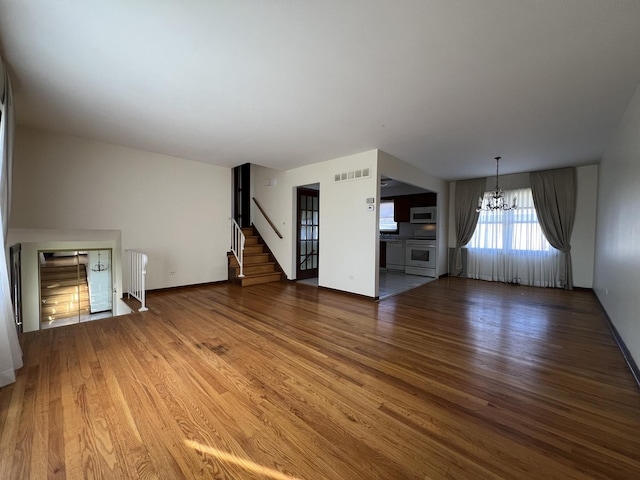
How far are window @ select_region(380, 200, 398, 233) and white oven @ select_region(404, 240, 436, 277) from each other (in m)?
1.38

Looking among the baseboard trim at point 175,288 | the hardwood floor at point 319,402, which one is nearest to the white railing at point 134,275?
the baseboard trim at point 175,288

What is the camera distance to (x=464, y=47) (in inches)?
76.8

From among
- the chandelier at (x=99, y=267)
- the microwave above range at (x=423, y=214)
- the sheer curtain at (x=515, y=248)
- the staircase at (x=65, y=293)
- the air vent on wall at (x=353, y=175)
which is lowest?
the staircase at (x=65, y=293)

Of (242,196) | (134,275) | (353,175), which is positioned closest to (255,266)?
(134,275)

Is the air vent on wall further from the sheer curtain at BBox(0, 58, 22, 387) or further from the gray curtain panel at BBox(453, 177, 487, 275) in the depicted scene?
the sheer curtain at BBox(0, 58, 22, 387)

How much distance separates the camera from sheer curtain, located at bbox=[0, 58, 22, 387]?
6.45 ft

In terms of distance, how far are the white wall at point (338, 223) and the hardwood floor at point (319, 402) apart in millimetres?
1502

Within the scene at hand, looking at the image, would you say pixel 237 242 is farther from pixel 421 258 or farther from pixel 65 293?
pixel 65 293

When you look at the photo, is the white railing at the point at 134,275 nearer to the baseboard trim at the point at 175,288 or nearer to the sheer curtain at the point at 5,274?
the baseboard trim at the point at 175,288

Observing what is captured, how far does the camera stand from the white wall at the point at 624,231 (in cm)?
242

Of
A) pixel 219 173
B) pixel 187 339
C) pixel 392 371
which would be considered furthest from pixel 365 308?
pixel 219 173

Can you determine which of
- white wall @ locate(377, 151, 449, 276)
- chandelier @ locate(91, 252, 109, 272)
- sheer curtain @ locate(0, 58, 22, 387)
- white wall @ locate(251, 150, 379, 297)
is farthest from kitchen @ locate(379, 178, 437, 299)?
chandelier @ locate(91, 252, 109, 272)

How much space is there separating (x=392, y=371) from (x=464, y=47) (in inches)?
108

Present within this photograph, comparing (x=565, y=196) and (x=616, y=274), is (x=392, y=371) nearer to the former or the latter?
(x=616, y=274)
